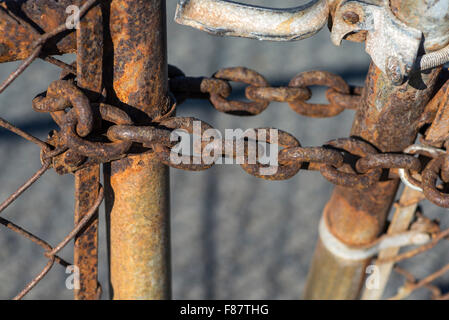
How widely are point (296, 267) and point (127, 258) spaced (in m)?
1.59

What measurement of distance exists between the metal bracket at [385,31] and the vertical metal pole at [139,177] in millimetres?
281

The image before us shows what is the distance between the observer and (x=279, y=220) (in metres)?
2.55

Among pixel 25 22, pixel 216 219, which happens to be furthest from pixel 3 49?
pixel 216 219

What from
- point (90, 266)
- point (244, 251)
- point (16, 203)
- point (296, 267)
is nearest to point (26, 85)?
point (16, 203)

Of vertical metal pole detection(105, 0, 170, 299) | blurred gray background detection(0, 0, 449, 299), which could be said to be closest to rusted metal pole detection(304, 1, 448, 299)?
vertical metal pole detection(105, 0, 170, 299)

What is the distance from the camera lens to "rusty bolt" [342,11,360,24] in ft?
2.41

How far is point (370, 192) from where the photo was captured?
3.35 feet

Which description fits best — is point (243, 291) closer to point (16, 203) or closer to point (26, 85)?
point (16, 203)

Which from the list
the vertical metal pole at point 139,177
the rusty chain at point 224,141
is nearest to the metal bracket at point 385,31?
the rusty chain at point 224,141

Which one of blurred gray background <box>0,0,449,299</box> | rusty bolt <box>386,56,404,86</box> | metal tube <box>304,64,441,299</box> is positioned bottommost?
blurred gray background <box>0,0,449,299</box>

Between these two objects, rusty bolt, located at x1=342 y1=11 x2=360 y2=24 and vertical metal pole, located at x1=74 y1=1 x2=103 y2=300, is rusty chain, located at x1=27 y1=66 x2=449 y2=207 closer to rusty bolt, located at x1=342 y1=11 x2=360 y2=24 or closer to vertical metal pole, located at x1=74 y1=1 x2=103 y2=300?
vertical metal pole, located at x1=74 y1=1 x2=103 y2=300

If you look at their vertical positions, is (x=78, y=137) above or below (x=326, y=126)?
above

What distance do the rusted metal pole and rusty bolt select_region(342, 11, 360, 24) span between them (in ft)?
0.18

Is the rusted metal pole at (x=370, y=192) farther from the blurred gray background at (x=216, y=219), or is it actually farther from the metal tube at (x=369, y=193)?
the blurred gray background at (x=216, y=219)
